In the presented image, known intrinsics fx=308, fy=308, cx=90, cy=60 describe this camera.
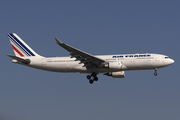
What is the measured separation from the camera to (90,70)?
48.1 m

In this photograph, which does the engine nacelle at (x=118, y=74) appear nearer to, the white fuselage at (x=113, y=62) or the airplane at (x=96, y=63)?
the airplane at (x=96, y=63)

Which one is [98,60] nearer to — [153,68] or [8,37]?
[153,68]

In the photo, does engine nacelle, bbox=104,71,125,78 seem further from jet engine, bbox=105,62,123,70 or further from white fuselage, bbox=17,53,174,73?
jet engine, bbox=105,62,123,70

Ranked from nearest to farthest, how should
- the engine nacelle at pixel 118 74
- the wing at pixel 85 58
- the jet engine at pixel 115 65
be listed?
the wing at pixel 85 58, the jet engine at pixel 115 65, the engine nacelle at pixel 118 74

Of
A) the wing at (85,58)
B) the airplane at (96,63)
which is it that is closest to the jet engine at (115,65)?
the airplane at (96,63)

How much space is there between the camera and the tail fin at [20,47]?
2055 inches

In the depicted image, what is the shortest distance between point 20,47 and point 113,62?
17.0 m

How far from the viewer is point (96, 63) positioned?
47.0 m

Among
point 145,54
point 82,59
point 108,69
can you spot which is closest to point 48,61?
point 82,59

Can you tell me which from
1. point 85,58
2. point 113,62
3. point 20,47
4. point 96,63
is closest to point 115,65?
point 113,62

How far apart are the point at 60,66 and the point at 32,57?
601 centimetres

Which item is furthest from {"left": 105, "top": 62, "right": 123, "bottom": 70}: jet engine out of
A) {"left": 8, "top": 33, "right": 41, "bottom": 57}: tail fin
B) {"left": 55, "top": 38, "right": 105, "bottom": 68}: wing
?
{"left": 8, "top": 33, "right": 41, "bottom": 57}: tail fin

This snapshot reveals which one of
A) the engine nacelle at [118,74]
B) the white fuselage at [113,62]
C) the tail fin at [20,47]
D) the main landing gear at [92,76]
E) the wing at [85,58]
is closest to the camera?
the wing at [85,58]

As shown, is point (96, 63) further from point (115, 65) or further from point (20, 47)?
point (20, 47)
